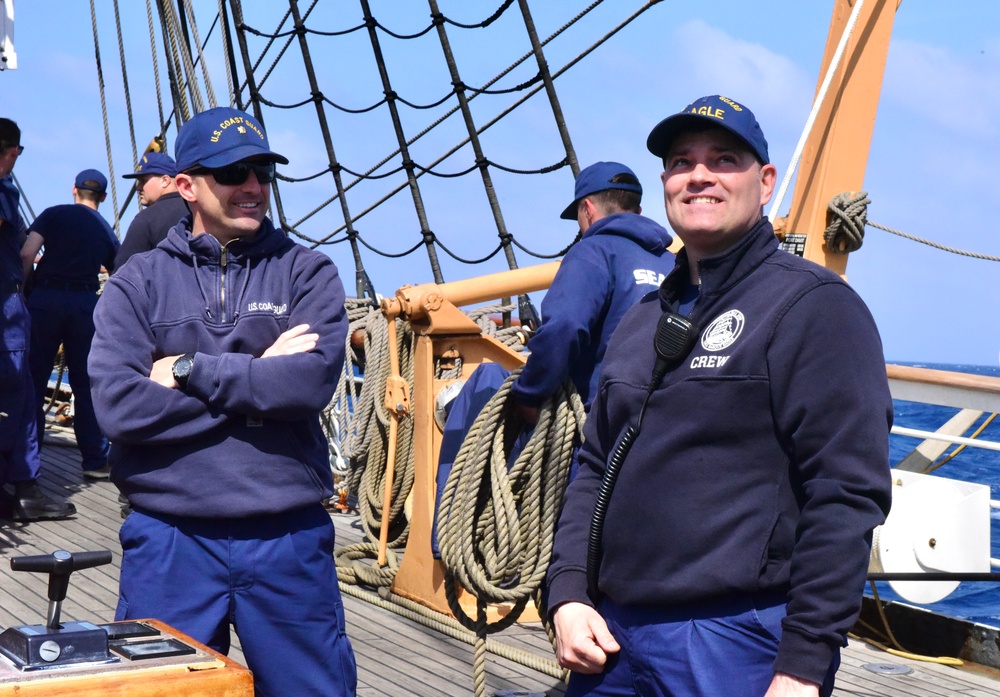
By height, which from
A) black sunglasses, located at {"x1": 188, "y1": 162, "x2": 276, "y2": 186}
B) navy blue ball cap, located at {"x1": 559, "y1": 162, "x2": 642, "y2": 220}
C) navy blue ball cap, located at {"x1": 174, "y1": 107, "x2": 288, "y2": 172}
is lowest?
black sunglasses, located at {"x1": 188, "y1": 162, "x2": 276, "y2": 186}

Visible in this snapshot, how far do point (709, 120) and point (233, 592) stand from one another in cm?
122

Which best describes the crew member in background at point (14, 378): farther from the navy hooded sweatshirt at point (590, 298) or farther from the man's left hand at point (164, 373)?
the man's left hand at point (164, 373)

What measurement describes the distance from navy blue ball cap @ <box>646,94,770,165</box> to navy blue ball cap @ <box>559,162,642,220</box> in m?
1.58

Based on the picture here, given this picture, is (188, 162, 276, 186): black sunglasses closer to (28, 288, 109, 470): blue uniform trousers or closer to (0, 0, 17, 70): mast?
(28, 288, 109, 470): blue uniform trousers

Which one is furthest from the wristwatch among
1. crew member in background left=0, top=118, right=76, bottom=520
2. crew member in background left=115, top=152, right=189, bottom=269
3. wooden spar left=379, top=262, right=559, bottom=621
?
crew member in background left=0, top=118, right=76, bottom=520

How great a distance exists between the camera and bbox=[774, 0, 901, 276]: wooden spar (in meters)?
4.29

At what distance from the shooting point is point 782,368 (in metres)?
1.57

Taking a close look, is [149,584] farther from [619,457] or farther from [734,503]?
[734,503]

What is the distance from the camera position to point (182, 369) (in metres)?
2.18

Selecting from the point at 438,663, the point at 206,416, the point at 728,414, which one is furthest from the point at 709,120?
the point at 438,663

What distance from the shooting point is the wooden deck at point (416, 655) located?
3600 millimetres

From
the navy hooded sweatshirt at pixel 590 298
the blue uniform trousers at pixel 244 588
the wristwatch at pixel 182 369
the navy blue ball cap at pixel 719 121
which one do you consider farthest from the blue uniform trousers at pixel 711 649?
the navy hooded sweatshirt at pixel 590 298

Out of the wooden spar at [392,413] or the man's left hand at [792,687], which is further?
the wooden spar at [392,413]

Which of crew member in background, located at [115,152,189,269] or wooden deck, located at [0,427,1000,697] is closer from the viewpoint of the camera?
wooden deck, located at [0,427,1000,697]
